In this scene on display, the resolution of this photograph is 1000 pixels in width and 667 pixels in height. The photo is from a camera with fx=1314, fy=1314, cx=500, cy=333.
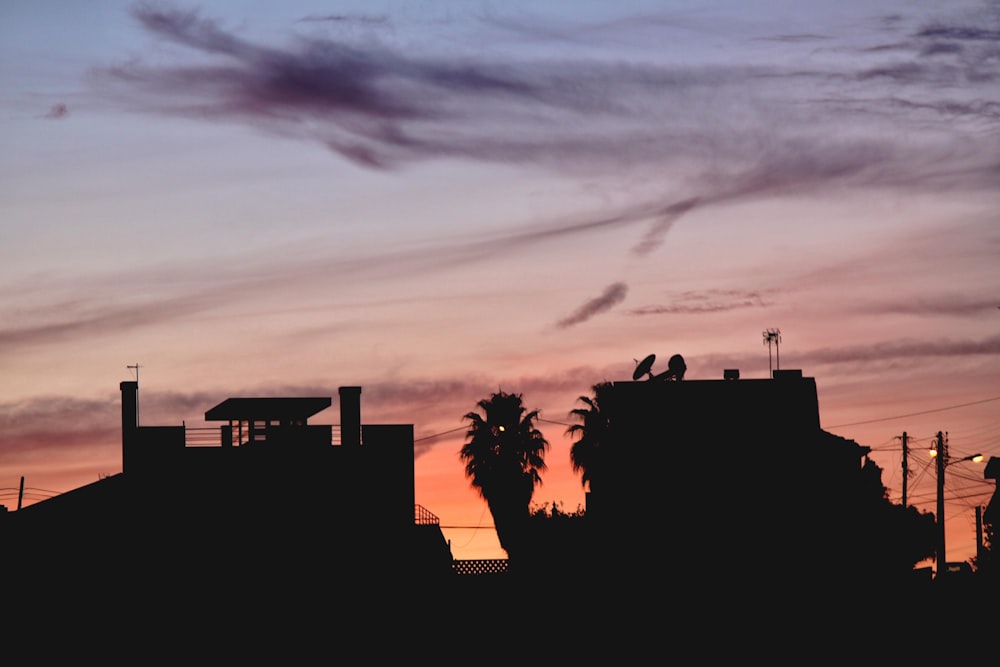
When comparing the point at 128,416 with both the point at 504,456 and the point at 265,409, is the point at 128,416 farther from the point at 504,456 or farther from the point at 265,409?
the point at 504,456

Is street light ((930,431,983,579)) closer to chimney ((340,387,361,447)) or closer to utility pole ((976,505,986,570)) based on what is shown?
utility pole ((976,505,986,570))

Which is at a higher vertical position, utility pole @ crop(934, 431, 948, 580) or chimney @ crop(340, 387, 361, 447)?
chimney @ crop(340, 387, 361, 447)

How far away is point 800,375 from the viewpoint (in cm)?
6331

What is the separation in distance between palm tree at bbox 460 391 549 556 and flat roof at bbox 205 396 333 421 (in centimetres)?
1787

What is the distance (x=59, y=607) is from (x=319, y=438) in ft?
56.1

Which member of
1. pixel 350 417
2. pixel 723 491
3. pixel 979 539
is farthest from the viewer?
pixel 979 539

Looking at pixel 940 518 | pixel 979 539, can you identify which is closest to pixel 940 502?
pixel 940 518

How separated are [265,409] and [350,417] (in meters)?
4.01

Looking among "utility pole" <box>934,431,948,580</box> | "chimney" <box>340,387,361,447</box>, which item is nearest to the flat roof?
"chimney" <box>340,387,361,447</box>

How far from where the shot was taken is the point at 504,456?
257ft

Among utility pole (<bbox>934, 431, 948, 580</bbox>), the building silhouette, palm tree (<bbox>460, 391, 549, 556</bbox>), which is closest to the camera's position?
the building silhouette

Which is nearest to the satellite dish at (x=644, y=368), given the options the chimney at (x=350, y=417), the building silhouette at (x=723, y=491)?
the building silhouette at (x=723, y=491)

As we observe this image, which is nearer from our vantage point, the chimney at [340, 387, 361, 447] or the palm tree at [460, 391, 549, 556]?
the chimney at [340, 387, 361, 447]

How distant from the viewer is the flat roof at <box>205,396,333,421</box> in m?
61.3
